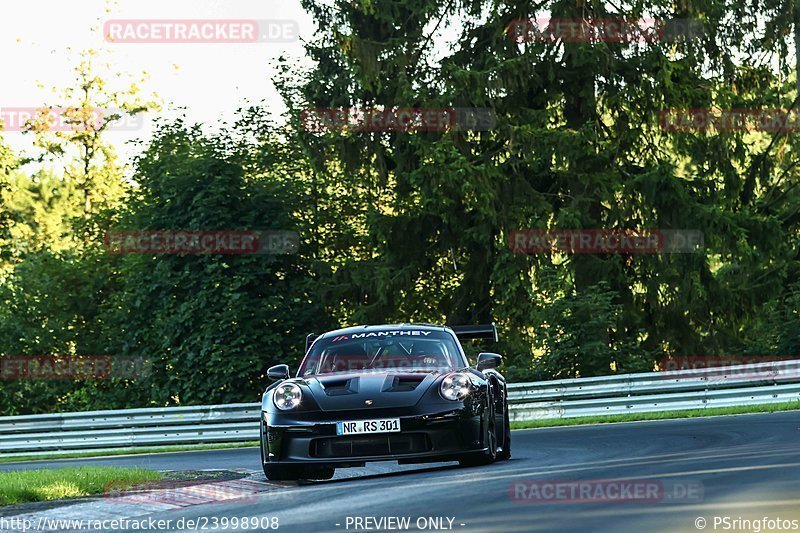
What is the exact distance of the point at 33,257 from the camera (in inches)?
1564

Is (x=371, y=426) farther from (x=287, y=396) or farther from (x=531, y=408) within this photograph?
(x=531, y=408)

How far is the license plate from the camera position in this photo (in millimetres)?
11578

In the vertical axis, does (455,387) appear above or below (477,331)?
below

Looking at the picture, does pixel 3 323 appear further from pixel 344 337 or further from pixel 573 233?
pixel 344 337

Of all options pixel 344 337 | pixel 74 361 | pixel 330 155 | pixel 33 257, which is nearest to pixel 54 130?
pixel 33 257

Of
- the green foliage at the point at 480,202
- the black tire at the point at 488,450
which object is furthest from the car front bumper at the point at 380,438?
the green foliage at the point at 480,202

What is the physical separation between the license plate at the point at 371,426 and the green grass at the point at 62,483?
2.73m

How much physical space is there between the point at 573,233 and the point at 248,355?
8.32 metres

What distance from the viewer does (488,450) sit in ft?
40.4

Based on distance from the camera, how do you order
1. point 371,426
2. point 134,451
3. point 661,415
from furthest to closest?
point 134,451, point 661,415, point 371,426

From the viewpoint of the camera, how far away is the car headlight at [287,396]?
473 inches

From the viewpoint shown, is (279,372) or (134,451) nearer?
(279,372)

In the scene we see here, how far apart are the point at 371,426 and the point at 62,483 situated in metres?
3.48

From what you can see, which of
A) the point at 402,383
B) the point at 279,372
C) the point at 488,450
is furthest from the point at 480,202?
the point at 402,383
